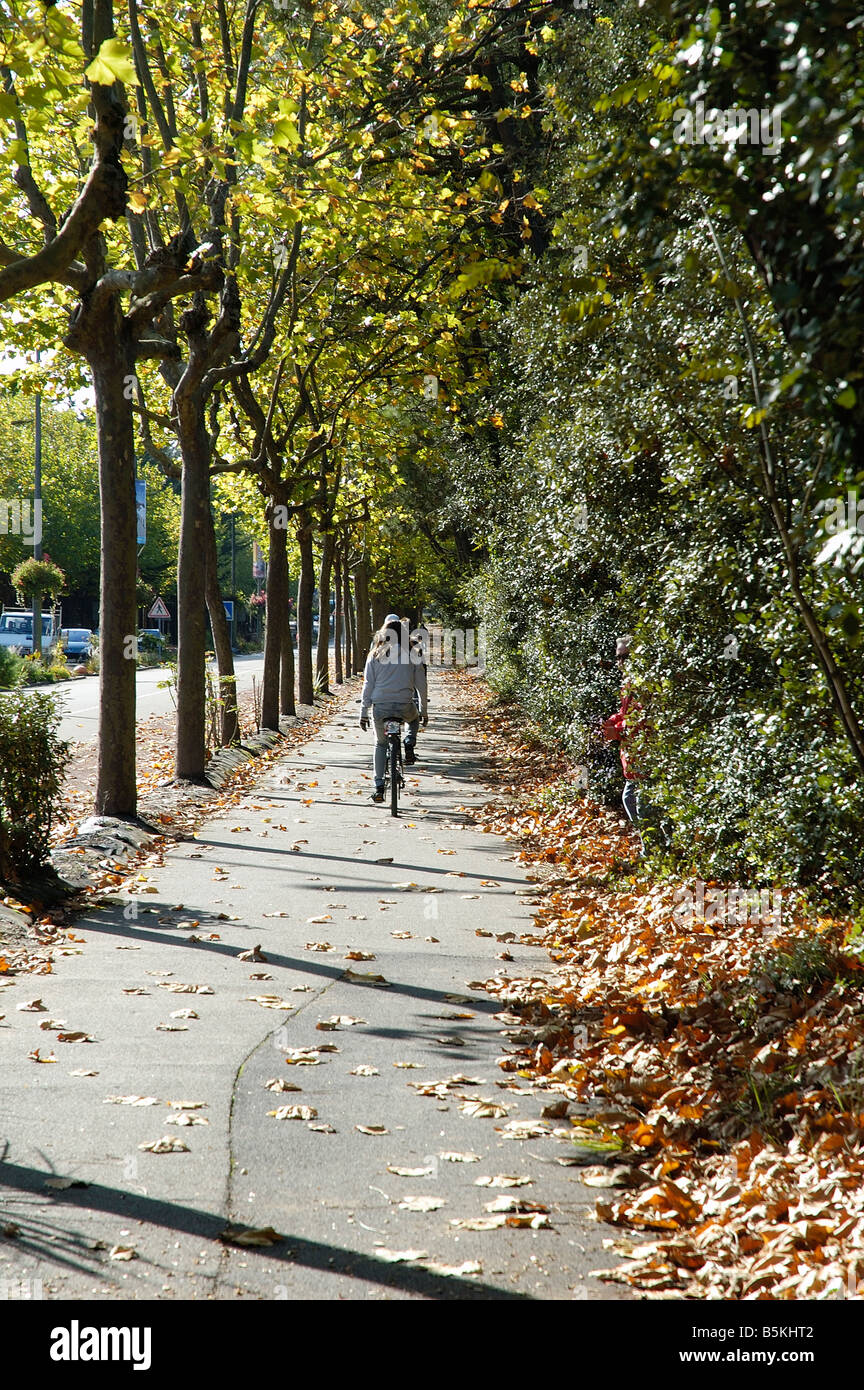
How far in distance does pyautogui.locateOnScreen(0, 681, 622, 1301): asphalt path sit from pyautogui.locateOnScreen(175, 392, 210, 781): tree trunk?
5011mm

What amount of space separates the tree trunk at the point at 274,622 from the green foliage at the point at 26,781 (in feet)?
40.8

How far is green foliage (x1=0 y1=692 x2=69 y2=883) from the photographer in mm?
8195

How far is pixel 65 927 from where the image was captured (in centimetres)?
788

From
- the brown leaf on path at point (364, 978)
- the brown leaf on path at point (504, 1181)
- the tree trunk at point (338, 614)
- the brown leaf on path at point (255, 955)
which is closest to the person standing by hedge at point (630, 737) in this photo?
the brown leaf on path at point (364, 978)

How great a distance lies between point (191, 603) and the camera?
1430 cm

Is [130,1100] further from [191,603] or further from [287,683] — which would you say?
[287,683]

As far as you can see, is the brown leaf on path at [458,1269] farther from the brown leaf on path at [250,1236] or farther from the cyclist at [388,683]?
the cyclist at [388,683]

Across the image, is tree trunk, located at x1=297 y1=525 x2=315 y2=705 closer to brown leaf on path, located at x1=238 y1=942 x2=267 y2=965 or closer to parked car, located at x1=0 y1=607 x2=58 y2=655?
brown leaf on path, located at x1=238 y1=942 x2=267 y2=965

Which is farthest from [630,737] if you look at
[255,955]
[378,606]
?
[378,606]

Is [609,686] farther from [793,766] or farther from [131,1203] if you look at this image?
[131,1203]

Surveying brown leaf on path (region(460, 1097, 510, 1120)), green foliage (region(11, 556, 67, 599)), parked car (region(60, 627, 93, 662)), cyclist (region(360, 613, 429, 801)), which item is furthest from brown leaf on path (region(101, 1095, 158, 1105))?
parked car (region(60, 627, 93, 662))

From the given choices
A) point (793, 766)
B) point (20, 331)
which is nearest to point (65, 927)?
point (793, 766)
